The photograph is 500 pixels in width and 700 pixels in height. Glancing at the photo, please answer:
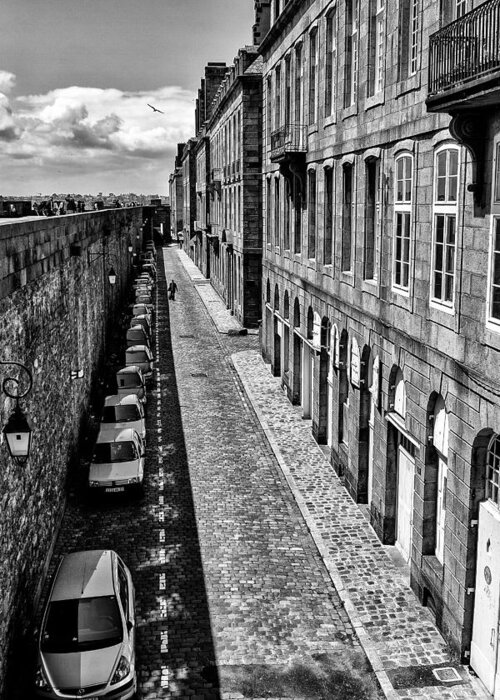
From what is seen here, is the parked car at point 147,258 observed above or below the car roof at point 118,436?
above

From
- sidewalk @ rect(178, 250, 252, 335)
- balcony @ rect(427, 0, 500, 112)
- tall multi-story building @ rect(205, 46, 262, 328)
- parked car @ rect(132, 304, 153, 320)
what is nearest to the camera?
balcony @ rect(427, 0, 500, 112)

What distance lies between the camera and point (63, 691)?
10.7m

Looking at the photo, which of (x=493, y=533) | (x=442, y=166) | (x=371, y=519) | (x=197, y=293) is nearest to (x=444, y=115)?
(x=442, y=166)

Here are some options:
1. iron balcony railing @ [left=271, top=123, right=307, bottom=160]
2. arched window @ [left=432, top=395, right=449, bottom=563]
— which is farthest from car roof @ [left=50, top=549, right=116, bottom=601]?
iron balcony railing @ [left=271, top=123, right=307, bottom=160]

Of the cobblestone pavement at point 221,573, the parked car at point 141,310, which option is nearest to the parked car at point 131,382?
the cobblestone pavement at point 221,573

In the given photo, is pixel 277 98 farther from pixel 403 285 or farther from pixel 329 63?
pixel 403 285

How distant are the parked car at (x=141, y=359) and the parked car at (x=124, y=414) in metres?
6.55

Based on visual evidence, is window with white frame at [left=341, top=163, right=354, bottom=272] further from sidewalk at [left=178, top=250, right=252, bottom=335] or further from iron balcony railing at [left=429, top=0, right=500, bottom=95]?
sidewalk at [left=178, top=250, right=252, bottom=335]

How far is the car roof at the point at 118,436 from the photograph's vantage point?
20125mm

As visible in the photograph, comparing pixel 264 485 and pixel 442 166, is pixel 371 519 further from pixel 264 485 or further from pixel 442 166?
pixel 442 166

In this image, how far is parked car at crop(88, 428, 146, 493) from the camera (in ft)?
61.5

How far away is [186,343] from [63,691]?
31.0 metres

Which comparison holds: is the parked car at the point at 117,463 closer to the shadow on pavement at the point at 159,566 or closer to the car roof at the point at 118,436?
the car roof at the point at 118,436

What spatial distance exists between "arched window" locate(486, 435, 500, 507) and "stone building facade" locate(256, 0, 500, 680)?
3cm
